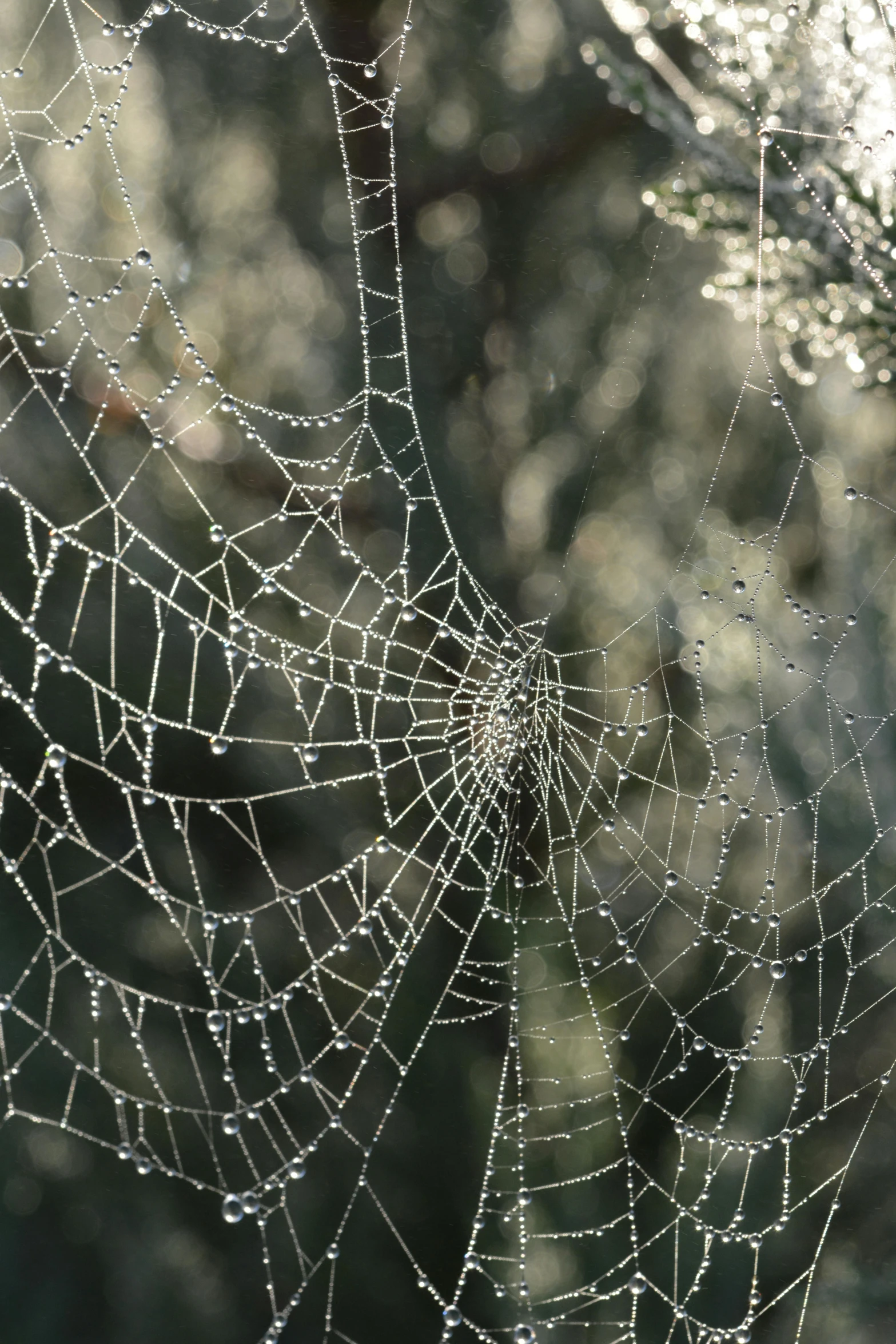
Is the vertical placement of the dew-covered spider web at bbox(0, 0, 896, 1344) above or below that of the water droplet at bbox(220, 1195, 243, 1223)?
above

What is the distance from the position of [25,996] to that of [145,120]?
996 millimetres

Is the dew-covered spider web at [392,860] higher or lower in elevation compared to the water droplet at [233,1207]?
higher

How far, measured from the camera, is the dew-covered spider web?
100 centimetres

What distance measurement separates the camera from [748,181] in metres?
0.64

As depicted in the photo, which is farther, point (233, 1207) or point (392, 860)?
point (392, 860)

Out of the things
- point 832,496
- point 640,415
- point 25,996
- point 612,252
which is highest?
point 612,252

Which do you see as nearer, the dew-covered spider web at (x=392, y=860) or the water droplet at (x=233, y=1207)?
the water droplet at (x=233, y=1207)

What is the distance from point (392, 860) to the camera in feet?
3.76

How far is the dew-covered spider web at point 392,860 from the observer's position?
100cm

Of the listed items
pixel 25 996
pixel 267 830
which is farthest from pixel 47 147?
Result: pixel 25 996

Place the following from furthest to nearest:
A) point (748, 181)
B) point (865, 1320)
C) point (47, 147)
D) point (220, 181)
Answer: point (220, 181)
point (47, 147)
point (865, 1320)
point (748, 181)

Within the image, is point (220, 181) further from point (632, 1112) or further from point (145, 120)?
point (632, 1112)

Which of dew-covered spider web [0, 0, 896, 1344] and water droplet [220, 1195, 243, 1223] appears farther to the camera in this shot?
dew-covered spider web [0, 0, 896, 1344]

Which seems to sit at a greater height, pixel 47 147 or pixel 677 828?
pixel 47 147
